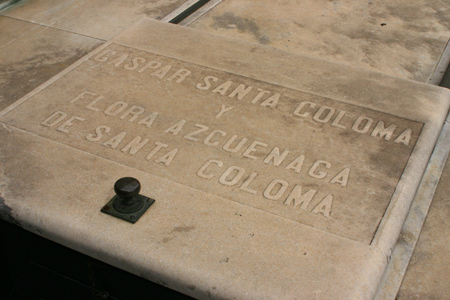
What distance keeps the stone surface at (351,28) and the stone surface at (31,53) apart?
1150 mm

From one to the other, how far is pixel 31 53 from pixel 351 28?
2890 millimetres

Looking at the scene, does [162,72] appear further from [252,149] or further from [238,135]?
[252,149]

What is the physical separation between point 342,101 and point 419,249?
1.06 meters

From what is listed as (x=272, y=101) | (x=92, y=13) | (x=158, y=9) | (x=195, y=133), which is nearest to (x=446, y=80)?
(x=272, y=101)

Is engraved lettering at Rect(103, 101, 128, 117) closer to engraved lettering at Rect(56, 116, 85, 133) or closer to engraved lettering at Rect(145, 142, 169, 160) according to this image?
engraved lettering at Rect(56, 116, 85, 133)

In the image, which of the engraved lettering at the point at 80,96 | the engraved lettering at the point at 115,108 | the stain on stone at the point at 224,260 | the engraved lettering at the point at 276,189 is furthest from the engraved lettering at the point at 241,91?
the stain on stone at the point at 224,260

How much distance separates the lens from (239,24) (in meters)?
4.41

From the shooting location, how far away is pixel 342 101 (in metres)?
2.99

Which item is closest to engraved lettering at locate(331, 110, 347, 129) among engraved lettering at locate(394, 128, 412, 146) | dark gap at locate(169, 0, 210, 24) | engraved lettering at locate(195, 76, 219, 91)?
engraved lettering at locate(394, 128, 412, 146)

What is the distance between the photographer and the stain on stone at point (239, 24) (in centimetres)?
421

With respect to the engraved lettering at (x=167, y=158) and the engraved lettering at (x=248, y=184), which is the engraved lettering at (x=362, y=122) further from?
the engraved lettering at (x=167, y=158)

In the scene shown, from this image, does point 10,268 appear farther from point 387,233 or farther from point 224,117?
point 387,233

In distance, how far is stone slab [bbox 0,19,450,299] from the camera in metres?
2.03

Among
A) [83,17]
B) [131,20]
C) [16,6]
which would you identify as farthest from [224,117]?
→ [16,6]
